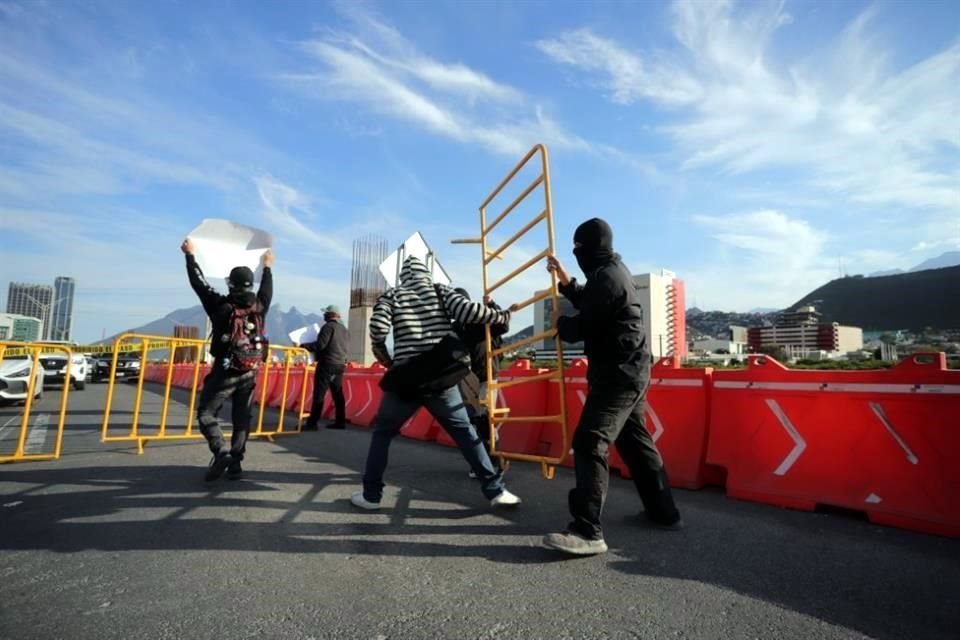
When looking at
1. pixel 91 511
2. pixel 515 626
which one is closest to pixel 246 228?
pixel 91 511

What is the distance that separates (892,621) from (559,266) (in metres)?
2.55

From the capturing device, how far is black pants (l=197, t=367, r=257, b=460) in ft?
15.0

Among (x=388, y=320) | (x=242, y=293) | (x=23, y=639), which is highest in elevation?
(x=242, y=293)

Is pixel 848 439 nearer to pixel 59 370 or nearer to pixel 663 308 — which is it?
pixel 59 370

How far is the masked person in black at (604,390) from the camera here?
2.84 meters

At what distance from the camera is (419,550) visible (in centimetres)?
290

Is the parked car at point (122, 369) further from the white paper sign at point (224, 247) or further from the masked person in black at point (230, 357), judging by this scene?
the masked person in black at point (230, 357)

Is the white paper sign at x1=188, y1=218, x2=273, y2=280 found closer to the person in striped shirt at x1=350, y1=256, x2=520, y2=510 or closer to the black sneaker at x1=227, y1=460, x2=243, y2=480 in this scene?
the black sneaker at x1=227, y1=460, x2=243, y2=480

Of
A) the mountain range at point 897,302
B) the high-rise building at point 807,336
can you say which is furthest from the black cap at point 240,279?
the mountain range at point 897,302

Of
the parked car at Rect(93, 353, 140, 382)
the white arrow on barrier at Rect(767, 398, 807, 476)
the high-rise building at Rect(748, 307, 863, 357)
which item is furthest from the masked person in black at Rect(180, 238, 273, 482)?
the high-rise building at Rect(748, 307, 863, 357)

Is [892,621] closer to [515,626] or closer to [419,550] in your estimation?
[515,626]

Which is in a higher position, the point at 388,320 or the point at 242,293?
the point at 242,293

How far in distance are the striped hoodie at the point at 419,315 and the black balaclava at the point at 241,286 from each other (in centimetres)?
168

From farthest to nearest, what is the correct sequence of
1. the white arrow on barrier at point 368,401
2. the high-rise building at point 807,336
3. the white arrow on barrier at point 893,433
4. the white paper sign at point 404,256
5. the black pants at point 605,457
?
1. the high-rise building at point 807,336
2. the white arrow on barrier at point 368,401
3. the white paper sign at point 404,256
4. the white arrow on barrier at point 893,433
5. the black pants at point 605,457
